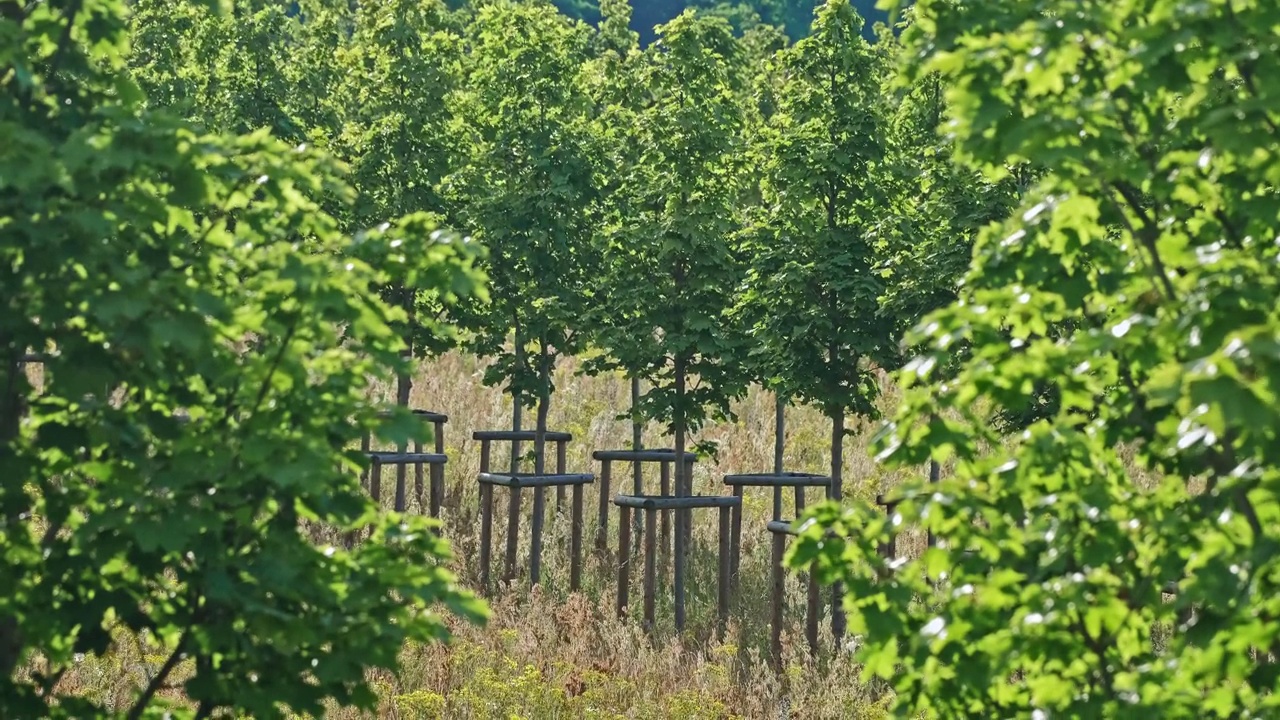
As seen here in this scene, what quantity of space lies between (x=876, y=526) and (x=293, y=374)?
2.37 m

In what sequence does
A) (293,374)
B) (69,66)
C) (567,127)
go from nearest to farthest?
1. (293,374)
2. (69,66)
3. (567,127)

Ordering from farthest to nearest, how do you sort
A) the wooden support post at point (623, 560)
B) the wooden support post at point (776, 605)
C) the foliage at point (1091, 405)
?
the wooden support post at point (623, 560) < the wooden support post at point (776, 605) < the foliage at point (1091, 405)

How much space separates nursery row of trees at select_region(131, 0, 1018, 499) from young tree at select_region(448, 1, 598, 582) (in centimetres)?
3

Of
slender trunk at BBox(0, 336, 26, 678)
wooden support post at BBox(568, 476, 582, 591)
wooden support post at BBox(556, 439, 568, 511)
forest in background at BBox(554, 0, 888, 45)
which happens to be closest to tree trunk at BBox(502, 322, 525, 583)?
wooden support post at BBox(568, 476, 582, 591)

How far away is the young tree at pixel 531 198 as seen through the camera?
766 inches

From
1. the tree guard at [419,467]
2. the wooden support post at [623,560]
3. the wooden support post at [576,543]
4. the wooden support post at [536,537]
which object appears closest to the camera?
the wooden support post at [623,560]

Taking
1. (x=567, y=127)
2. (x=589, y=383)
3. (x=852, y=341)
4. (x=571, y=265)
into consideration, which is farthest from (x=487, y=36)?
(x=589, y=383)

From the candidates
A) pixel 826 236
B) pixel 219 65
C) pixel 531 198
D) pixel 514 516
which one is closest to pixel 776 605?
pixel 826 236

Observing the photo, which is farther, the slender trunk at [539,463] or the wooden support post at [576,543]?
the slender trunk at [539,463]

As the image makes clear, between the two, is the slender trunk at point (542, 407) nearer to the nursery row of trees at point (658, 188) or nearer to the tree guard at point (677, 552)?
the nursery row of trees at point (658, 188)

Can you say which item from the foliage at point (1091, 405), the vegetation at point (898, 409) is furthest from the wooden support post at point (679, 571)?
the foliage at point (1091, 405)

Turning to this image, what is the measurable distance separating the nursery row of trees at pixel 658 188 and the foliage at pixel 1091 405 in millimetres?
8486

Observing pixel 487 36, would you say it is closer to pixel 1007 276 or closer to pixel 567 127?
pixel 567 127

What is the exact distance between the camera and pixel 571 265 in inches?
783
